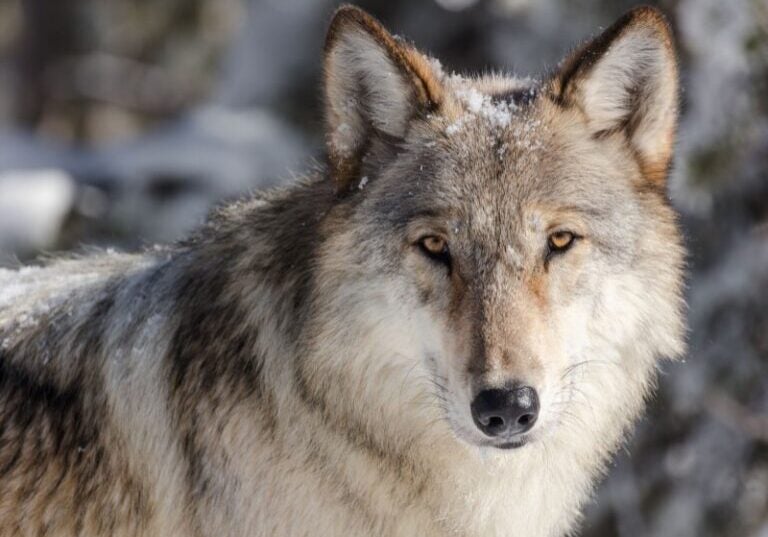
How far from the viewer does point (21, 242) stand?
32.3 ft

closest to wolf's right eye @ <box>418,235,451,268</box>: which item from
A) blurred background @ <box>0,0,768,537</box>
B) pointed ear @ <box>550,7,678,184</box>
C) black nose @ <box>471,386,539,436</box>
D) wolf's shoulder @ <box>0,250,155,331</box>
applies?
black nose @ <box>471,386,539,436</box>

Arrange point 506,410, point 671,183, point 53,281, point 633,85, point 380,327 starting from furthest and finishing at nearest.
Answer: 1. point 671,183
2. point 53,281
3. point 633,85
4. point 380,327
5. point 506,410

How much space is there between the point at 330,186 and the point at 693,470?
4606 mm

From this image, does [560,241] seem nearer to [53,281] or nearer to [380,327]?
[380,327]

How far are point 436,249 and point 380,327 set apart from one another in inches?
11.8

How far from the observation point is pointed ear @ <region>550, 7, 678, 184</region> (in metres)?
3.64

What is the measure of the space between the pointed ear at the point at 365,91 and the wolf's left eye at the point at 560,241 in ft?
1.95

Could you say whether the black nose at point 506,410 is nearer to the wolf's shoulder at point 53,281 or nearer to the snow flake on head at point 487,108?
the snow flake on head at point 487,108

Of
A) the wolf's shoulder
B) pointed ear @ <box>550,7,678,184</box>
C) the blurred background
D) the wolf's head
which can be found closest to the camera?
the wolf's head

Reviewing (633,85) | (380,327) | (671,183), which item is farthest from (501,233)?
(671,183)

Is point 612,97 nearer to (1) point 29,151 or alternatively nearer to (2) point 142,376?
(2) point 142,376

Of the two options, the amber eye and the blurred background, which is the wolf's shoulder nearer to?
the blurred background

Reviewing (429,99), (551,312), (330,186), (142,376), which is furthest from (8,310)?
(551,312)

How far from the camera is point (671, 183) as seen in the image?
660 cm
